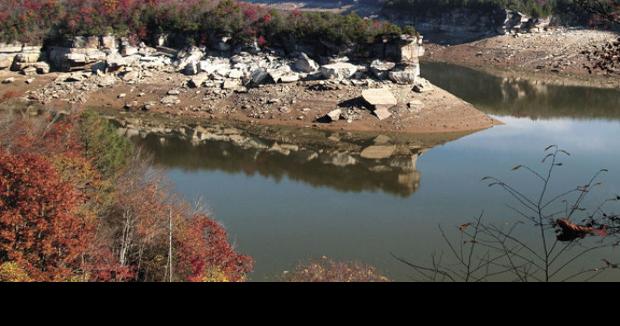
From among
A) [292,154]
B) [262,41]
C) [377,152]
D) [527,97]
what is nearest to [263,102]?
[262,41]

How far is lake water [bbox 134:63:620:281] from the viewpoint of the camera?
45.1 ft

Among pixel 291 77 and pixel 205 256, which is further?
pixel 291 77

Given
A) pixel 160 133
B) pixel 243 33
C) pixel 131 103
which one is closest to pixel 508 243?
pixel 160 133

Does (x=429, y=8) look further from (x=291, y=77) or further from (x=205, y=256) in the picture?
(x=205, y=256)

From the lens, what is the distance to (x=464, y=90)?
39219 millimetres

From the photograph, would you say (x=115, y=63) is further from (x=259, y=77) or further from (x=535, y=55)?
(x=535, y=55)

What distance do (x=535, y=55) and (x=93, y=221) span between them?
4628cm

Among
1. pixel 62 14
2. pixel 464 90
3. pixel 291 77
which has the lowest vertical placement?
pixel 464 90

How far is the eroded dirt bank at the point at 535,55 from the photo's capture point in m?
44.1

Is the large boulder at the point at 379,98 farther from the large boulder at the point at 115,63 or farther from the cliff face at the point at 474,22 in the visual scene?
the cliff face at the point at 474,22

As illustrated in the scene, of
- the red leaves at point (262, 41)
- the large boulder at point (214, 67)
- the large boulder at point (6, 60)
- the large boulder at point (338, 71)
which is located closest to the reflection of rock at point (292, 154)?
the large boulder at point (338, 71)

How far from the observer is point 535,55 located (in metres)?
49.7

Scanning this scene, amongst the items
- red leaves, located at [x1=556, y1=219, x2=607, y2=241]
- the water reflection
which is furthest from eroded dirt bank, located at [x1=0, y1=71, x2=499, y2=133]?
red leaves, located at [x1=556, y1=219, x2=607, y2=241]
